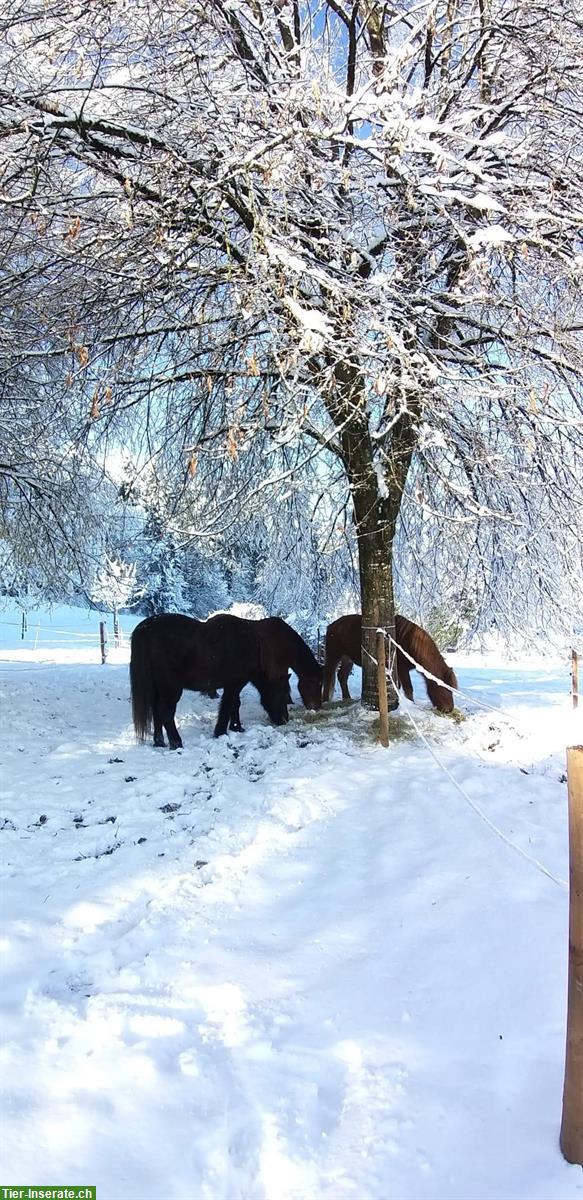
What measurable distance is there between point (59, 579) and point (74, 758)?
4.06 metres

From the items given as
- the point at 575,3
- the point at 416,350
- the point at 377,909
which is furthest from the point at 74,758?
the point at 575,3

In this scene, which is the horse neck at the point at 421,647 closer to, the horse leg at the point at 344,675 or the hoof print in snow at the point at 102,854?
the horse leg at the point at 344,675

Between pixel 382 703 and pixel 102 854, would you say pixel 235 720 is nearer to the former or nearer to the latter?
pixel 382 703

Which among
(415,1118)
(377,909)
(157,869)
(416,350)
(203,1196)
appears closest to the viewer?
(203,1196)

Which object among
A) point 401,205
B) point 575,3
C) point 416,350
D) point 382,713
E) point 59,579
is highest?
point 575,3

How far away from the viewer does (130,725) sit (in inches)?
307

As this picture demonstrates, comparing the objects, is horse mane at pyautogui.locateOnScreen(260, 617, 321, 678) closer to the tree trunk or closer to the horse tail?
the tree trunk

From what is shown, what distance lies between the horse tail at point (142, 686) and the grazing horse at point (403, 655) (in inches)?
112

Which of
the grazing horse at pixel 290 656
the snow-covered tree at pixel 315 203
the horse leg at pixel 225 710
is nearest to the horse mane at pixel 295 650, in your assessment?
the grazing horse at pixel 290 656

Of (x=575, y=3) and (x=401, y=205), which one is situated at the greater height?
(x=575, y=3)

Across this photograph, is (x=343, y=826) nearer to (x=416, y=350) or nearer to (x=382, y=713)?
(x=382, y=713)

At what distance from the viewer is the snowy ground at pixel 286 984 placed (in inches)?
75.2

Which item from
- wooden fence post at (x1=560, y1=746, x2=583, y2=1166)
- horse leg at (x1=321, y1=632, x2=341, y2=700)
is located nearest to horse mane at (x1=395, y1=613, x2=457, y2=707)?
horse leg at (x1=321, y1=632, x2=341, y2=700)

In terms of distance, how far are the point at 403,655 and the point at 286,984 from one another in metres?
5.56
